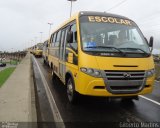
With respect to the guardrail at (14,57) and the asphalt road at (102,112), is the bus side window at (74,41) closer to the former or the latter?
the asphalt road at (102,112)

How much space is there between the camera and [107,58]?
23.3ft

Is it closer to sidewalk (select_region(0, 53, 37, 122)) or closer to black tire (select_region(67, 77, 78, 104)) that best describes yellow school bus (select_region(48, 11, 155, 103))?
black tire (select_region(67, 77, 78, 104))

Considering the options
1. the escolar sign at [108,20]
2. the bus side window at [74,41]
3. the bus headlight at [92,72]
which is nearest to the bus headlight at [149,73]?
the bus headlight at [92,72]

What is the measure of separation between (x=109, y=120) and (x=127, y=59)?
1.66 metres

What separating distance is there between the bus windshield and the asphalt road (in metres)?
1.67

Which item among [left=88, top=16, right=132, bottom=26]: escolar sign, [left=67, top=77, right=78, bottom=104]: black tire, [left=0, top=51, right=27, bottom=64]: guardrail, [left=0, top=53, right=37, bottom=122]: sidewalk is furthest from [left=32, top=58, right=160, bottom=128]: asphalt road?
[left=0, top=51, right=27, bottom=64]: guardrail

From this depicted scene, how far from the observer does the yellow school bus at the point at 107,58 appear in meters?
6.98

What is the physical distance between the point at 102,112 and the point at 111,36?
214 cm

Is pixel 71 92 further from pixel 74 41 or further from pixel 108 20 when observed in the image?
pixel 108 20

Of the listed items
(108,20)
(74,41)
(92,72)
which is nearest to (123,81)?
(92,72)

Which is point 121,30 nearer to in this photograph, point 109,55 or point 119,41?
point 119,41

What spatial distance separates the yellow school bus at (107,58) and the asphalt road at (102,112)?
477 mm

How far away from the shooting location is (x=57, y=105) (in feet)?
27.1

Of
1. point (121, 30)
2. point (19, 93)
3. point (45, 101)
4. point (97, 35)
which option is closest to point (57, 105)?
point (45, 101)
